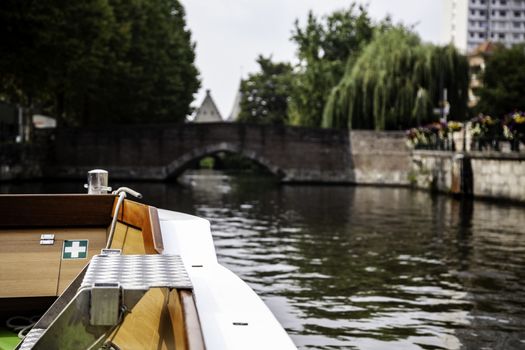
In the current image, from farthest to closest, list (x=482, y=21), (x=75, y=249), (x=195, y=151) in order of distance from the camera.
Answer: (x=482, y=21), (x=195, y=151), (x=75, y=249)

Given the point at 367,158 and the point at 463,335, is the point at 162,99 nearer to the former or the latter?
the point at 367,158

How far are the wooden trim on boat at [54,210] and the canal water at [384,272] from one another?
176cm

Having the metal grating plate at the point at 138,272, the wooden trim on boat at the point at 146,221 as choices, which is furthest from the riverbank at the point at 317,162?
the metal grating plate at the point at 138,272

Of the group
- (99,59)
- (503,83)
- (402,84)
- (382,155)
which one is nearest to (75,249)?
(99,59)

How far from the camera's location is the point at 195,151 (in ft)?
106

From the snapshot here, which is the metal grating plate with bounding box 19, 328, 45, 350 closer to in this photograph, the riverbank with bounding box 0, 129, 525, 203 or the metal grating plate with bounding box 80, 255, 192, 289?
the metal grating plate with bounding box 80, 255, 192, 289

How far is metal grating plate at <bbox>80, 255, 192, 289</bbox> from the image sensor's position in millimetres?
2148

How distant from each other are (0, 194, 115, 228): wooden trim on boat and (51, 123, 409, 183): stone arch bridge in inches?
1090

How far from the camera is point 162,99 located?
3450 centimetres

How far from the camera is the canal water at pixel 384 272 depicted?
5.70 metres

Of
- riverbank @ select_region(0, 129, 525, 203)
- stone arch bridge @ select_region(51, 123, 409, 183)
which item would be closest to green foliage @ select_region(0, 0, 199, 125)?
stone arch bridge @ select_region(51, 123, 409, 183)

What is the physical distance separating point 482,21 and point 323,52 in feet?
186

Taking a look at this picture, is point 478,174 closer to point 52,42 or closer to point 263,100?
point 52,42

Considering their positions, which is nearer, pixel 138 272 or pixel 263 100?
pixel 138 272
